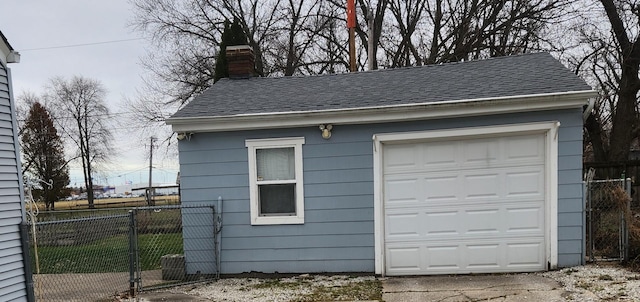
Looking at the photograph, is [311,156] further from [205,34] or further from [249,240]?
[205,34]

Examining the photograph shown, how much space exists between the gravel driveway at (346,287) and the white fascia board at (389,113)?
224 centimetres

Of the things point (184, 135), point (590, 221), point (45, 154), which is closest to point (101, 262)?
point (184, 135)

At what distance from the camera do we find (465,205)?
5883 mm

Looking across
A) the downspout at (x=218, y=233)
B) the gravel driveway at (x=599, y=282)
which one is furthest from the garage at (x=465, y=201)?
the downspout at (x=218, y=233)

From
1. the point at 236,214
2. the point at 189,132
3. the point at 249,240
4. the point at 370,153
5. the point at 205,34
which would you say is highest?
the point at 205,34

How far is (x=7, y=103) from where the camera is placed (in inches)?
175

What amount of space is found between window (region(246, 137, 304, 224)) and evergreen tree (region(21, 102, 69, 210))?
2772cm

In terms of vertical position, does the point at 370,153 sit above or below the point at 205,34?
below

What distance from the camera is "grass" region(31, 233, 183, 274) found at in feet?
21.6

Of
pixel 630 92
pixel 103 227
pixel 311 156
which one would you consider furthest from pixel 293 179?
pixel 630 92

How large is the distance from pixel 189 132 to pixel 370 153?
2829 millimetres

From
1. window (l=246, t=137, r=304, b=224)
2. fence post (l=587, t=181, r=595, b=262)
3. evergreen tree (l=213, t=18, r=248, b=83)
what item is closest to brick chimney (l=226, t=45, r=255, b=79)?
window (l=246, t=137, r=304, b=224)

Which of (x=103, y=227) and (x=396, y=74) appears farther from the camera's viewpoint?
(x=396, y=74)

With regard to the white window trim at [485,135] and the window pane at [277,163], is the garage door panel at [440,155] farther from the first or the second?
the window pane at [277,163]
